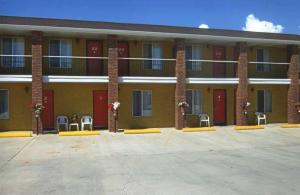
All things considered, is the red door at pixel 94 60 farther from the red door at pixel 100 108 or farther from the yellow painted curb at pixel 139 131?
the yellow painted curb at pixel 139 131

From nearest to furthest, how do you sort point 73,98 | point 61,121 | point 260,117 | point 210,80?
1. point 61,121
2. point 73,98
3. point 210,80
4. point 260,117

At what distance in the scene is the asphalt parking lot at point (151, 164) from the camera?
9.26 metres

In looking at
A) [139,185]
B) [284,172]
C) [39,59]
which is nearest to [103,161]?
[139,185]

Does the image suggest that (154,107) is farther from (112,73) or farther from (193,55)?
(193,55)

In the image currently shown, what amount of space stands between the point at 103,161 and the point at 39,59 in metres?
8.64

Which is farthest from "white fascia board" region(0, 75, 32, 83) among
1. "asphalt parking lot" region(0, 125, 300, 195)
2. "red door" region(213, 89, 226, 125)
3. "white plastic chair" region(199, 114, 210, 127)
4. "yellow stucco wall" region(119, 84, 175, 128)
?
"red door" region(213, 89, 226, 125)

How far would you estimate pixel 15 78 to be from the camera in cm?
1900

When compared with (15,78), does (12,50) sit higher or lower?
higher

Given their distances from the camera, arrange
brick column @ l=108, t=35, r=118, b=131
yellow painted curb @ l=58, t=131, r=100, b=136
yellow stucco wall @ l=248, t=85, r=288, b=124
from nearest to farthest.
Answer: yellow painted curb @ l=58, t=131, r=100, b=136 < brick column @ l=108, t=35, r=118, b=131 < yellow stucco wall @ l=248, t=85, r=288, b=124

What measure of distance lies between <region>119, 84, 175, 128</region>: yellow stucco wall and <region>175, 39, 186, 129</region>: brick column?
107cm

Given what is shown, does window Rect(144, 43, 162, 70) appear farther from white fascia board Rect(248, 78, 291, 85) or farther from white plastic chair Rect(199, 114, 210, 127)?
white fascia board Rect(248, 78, 291, 85)

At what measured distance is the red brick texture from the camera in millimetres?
23219

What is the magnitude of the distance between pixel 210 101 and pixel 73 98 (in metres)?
8.04

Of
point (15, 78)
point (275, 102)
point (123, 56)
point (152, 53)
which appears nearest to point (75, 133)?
point (15, 78)
